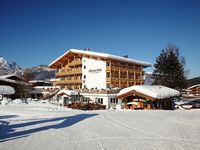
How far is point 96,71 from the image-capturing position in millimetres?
42125

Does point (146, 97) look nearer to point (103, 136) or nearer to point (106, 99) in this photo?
point (106, 99)

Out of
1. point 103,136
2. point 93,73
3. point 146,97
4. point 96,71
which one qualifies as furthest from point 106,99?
point 103,136

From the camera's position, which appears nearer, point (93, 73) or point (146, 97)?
point (146, 97)

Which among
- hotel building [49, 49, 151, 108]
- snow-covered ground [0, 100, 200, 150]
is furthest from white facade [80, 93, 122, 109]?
snow-covered ground [0, 100, 200, 150]

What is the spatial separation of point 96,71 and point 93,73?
95 cm

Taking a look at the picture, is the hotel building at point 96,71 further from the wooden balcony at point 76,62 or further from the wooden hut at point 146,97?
the wooden hut at point 146,97

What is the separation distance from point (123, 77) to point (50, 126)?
30984mm

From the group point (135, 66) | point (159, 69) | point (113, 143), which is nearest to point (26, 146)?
point (113, 143)

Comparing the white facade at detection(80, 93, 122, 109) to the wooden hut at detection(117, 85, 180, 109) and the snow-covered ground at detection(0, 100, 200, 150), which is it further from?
the snow-covered ground at detection(0, 100, 200, 150)

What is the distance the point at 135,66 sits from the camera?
4775cm

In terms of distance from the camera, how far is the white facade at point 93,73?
135 feet

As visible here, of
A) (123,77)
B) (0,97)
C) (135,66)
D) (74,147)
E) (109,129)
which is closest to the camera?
(74,147)

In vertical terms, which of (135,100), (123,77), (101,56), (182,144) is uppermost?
(101,56)

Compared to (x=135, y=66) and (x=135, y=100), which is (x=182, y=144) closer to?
(x=135, y=100)
